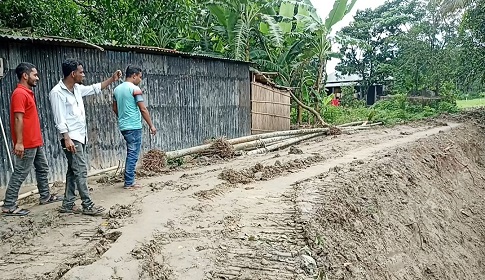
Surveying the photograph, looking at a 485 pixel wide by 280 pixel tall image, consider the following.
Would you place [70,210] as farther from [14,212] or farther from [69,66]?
[69,66]

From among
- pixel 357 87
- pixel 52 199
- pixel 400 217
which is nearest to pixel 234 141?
pixel 400 217

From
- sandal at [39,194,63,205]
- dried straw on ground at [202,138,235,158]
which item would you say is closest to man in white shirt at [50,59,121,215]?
sandal at [39,194,63,205]

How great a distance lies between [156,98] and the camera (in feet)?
30.2

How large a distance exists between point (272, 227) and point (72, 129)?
8.34 feet

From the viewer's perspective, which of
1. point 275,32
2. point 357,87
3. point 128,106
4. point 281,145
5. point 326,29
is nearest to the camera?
point 128,106

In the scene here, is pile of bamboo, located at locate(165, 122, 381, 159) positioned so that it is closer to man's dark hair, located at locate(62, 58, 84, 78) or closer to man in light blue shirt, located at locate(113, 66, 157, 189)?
man in light blue shirt, located at locate(113, 66, 157, 189)

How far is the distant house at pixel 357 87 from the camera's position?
3108 cm

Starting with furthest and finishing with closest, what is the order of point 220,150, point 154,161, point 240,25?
point 240,25 → point 220,150 → point 154,161

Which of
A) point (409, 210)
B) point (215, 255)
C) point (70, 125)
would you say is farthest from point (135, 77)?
point (409, 210)

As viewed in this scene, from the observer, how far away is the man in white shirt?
4.79 metres

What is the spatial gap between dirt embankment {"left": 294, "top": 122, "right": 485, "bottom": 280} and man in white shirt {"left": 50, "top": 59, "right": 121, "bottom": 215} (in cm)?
256

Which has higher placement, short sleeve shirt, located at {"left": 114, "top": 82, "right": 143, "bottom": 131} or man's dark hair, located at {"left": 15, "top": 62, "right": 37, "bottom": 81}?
man's dark hair, located at {"left": 15, "top": 62, "right": 37, "bottom": 81}

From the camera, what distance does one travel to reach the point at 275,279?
11.4 ft

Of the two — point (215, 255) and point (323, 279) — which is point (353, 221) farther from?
point (215, 255)
